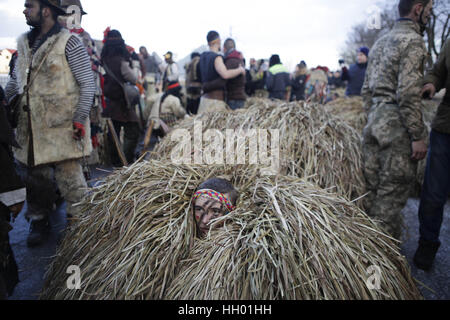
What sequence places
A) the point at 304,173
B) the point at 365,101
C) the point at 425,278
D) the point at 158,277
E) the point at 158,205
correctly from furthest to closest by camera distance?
the point at 365,101, the point at 304,173, the point at 425,278, the point at 158,205, the point at 158,277

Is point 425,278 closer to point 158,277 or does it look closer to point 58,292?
point 158,277

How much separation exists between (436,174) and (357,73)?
3.94 metres

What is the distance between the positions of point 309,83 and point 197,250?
333 inches

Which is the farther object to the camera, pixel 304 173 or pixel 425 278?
pixel 304 173

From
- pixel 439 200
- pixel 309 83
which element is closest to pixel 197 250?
pixel 439 200

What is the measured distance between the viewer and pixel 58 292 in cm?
147

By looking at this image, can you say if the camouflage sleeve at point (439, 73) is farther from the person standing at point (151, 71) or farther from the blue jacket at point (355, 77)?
the person standing at point (151, 71)

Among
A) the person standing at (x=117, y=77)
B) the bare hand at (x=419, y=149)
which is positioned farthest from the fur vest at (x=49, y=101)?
the bare hand at (x=419, y=149)

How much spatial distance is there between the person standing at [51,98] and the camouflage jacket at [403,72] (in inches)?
96.7

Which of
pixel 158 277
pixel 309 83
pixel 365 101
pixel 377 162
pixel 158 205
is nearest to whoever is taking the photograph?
pixel 158 277

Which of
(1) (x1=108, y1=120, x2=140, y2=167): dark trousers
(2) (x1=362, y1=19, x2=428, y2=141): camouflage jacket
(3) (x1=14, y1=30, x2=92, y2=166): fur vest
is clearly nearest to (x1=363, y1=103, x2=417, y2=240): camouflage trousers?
(2) (x1=362, y1=19, x2=428, y2=141): camouflage jacket

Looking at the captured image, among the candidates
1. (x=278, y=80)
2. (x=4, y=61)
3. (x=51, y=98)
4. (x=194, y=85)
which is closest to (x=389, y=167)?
(x=51, y=98)

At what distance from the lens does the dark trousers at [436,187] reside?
7.34 feet

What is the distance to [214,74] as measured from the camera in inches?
158
